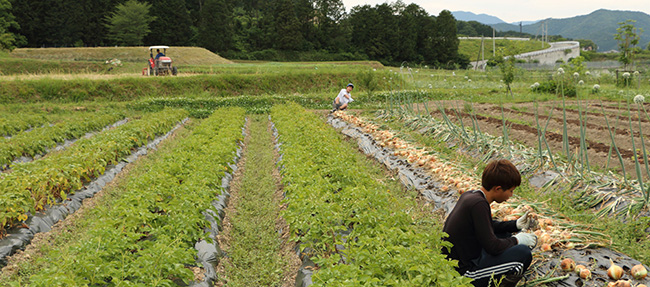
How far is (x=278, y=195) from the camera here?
743 cm

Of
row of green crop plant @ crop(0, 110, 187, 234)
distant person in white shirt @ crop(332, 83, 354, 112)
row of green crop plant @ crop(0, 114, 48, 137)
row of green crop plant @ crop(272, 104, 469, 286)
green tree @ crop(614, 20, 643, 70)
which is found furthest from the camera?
green tree @ crop(614, 20, 643, 70)

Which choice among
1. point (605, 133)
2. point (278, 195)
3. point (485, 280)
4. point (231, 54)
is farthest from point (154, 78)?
point (231, 54)

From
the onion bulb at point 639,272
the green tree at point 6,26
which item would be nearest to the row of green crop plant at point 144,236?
the onion bulb at point 639,272

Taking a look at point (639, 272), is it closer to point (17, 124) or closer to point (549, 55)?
point (17, 124)

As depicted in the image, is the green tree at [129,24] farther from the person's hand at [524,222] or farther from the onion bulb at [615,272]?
the onion bulb at [615,272]

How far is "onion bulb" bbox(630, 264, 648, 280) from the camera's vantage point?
3.58 meters

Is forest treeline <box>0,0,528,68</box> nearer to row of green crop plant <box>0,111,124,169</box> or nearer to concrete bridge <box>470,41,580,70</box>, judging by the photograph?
concrete bridge <box>470,41,580,70</box>

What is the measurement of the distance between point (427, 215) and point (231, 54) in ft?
191

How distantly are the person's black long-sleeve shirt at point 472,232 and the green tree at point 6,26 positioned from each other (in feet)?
157

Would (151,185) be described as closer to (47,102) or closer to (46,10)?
(47,102)

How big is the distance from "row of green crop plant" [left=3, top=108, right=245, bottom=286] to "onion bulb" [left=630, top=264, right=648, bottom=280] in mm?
3645

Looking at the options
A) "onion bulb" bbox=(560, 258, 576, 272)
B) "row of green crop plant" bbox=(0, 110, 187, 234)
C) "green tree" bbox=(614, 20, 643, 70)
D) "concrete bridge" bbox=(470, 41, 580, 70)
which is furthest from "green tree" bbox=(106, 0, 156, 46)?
"onion bulb" bbox=(560, 258, 576, 272)

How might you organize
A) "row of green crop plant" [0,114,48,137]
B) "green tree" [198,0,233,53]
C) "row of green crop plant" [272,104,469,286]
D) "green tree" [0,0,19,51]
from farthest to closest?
1. "green tree" [198,0,233,53]
2. "green tree" [0,0,19,51]
3. "row of green crop plant" [0,114,48,137]
4. "row of green crop plant" [272,104,469,286]

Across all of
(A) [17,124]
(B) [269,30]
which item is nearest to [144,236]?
(A) [17,124]
